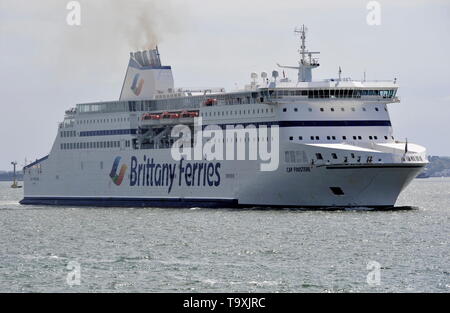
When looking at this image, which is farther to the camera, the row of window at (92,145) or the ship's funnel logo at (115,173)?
the row of window at (92,145)

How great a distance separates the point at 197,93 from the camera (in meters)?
74.2

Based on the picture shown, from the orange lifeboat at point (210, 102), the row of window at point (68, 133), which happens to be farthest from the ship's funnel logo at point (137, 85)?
the orange lifeboat at point (210, 102)

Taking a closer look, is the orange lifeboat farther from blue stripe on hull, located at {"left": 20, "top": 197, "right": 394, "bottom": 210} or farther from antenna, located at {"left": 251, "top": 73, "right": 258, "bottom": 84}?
blue stripe on hull, located at {"left": 20, "top": 197, "right": 394, "bottom": 210}

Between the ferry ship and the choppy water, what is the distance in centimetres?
152

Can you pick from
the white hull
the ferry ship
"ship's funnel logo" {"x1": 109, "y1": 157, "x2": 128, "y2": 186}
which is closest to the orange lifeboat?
the ferry ship

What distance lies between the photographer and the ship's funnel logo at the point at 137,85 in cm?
7800

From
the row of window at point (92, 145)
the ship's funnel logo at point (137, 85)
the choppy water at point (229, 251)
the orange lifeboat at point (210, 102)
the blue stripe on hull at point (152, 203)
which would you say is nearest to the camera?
the choppy water at point (229, 251)

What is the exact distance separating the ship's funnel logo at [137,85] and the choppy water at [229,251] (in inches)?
500

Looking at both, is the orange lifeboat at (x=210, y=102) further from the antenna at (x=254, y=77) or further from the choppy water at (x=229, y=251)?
the choppy water at (x=229, y=251)

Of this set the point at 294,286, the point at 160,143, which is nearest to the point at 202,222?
the point at 160,143

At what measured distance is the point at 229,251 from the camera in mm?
45844

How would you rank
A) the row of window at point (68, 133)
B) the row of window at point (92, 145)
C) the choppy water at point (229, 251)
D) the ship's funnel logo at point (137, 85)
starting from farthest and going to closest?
1. the row of window at point (68, 133)
2. the ship's funnel logo at point (137, 85)
3. the row of window at point (92, 145)
4. the choppy water at point (229, 251)

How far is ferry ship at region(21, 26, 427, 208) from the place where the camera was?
61594 mm
